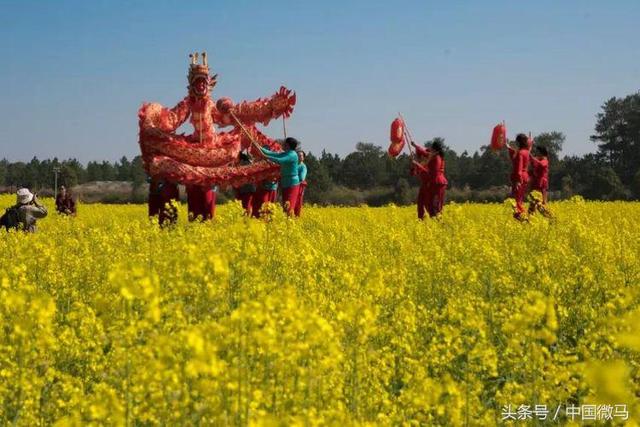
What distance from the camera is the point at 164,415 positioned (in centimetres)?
288

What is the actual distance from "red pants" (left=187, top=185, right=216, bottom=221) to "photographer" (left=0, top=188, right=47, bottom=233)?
7.13ft

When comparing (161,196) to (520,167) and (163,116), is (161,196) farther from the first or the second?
(520,167)

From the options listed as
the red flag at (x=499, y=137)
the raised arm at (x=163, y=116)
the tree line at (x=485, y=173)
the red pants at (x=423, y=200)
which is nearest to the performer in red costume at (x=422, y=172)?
the red pants at (x=423, y=200)

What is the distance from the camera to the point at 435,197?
14203 mm

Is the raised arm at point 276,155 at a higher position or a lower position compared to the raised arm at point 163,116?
lower

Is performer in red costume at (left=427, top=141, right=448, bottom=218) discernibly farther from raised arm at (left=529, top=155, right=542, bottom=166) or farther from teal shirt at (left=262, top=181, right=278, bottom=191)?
teal shirt at (left=262, top=181, right=278, bottom=191)

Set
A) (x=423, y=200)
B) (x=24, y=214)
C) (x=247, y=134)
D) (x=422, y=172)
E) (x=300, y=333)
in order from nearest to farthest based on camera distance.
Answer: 1. (x=300, y=333)
2. (x=24, y=214)
3. (x=247, y=134)
4. (x=422, y=172)
5. (x=423, y=200)

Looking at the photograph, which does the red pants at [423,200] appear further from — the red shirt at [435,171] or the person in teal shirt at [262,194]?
the person in teal shirt at [262,194]

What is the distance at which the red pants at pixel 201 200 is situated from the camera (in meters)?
12.1

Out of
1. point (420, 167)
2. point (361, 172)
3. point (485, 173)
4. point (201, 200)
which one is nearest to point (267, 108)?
point (201, 200)

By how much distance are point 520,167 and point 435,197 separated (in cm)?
162

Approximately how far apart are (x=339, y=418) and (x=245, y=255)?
2964 mm

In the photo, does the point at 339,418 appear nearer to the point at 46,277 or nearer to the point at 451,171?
the point at 46,277

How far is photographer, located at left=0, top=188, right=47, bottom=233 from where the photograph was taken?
38.3 ft
